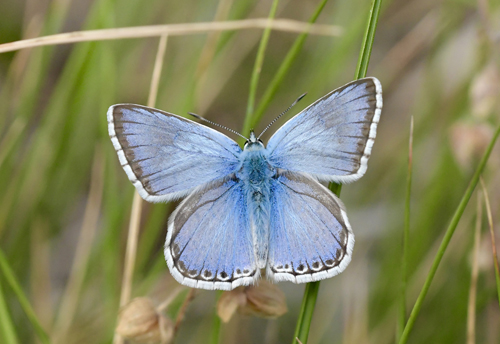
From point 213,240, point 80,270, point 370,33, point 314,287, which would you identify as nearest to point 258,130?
point 80,270

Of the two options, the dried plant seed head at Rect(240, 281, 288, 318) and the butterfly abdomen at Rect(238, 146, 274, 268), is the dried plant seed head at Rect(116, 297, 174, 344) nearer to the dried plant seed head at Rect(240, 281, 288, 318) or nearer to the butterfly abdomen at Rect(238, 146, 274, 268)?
the dried plant seed head at Rect(240, 281, 288, 318)

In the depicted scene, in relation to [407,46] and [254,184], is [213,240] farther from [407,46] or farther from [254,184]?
[407,46]

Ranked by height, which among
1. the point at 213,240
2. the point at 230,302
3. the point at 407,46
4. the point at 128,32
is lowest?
the point at 230,302

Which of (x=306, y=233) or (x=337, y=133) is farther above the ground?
(x=337, y=133)

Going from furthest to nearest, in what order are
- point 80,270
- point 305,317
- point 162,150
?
point 80,270, point 162,150, point 305,317

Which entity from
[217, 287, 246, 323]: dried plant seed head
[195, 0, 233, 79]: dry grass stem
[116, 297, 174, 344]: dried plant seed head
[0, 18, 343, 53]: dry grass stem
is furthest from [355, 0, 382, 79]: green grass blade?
[116, 297, 174, 344]: dried plant seed head

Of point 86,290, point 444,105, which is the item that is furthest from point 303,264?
point 444,105
